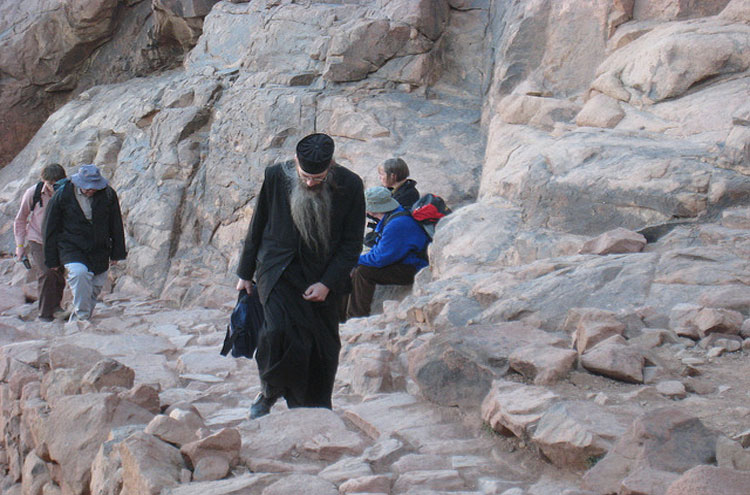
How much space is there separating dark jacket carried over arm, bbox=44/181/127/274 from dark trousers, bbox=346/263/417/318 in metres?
2.35

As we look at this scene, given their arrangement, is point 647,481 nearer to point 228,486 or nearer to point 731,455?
point 731,455

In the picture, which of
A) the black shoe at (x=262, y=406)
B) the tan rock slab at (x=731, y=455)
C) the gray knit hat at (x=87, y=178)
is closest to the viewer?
the tan rock slab at (x=731, y=455)

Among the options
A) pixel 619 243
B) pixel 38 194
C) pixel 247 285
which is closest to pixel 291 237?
pixel 247 285

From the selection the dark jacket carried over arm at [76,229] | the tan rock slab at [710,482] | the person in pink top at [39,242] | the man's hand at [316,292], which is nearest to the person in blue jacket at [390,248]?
the dark jacket carried over arm at [76,229]

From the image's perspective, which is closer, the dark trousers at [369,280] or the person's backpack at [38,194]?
the dark trousers at [369,280]

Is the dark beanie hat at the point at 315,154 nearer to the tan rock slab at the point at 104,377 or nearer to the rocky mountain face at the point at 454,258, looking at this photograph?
the rocky mountain face at the point at 454,258

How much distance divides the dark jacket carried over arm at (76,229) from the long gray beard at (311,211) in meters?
3.83

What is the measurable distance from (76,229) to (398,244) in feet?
9.57

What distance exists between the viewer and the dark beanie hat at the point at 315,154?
360 centimetres

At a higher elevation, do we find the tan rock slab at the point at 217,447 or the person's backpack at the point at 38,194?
the person's backpack at the point at 38,194

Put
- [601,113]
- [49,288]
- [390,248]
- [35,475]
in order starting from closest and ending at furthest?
[35,475] → [601,113] → [390,248] → [49,288]

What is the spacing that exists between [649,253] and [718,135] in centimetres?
133

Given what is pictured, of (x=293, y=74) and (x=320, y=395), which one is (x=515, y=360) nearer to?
(x=320, y=395)

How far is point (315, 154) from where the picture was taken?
3.60 meters
